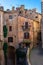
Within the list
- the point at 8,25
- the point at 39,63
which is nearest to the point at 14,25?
the point at 8,25

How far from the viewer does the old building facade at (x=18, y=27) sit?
101 ft

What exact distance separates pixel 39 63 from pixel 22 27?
12.8 meters

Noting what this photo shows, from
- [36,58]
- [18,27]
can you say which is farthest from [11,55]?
[36,58]

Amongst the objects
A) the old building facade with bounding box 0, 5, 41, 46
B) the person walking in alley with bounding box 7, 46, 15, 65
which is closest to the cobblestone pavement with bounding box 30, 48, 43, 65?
the old building facade with bounding box 0, 5, 41, 46

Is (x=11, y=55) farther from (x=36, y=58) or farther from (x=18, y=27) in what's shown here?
(x=36, y=58)

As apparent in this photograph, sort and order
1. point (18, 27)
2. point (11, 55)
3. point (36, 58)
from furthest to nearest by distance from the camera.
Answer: point (18, 27), point (11, 55), point (36, 58)

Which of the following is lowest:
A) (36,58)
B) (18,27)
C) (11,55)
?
(11,55)

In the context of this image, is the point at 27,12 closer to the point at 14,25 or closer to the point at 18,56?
the point at 14,25

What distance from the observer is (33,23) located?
3089 centimetres

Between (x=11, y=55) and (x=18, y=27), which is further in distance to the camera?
(x=18, y=27)

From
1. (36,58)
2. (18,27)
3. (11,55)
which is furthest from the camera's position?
(18,27)

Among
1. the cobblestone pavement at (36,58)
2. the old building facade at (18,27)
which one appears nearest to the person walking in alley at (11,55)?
the old building facade at (18,27)

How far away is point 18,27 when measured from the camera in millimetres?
31109

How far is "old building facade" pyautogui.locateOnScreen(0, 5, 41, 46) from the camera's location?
3067cm
